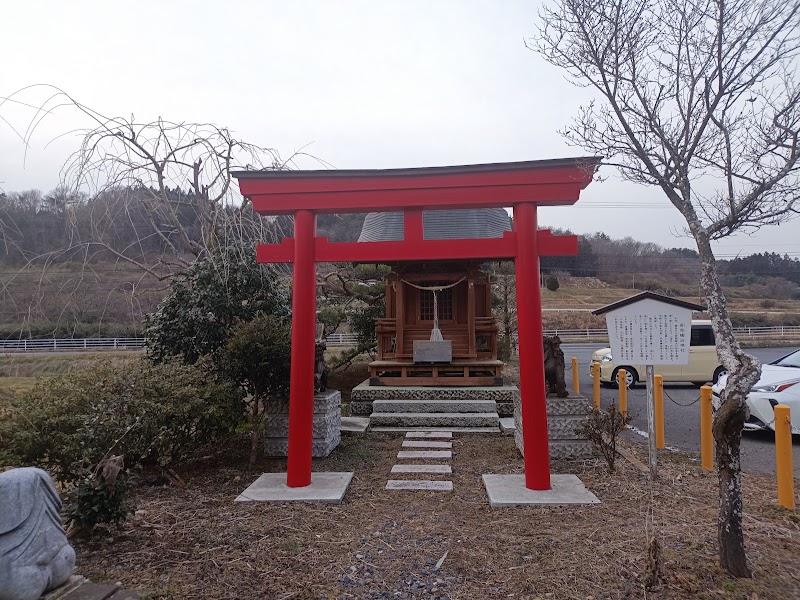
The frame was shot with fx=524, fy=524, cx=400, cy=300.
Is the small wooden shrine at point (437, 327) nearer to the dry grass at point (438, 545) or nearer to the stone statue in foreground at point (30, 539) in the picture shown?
the dry grass at point (438, 545)

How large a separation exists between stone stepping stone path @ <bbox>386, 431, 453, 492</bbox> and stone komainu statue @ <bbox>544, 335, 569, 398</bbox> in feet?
5.51

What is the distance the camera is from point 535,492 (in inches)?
Result: 207

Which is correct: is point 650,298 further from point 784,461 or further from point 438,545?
point 438,545

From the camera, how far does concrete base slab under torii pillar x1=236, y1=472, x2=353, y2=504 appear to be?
17.0 feet

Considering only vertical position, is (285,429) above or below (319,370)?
below

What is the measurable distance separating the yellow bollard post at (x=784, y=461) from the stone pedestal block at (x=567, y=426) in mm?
2074

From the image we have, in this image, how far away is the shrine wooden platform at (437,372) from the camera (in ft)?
34.4

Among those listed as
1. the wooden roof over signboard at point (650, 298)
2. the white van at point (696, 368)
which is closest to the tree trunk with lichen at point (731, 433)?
the wooden roof over signboard at point (650, 298)

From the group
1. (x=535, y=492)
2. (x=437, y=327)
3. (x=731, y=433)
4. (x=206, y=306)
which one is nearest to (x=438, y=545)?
(x=535, y=492)

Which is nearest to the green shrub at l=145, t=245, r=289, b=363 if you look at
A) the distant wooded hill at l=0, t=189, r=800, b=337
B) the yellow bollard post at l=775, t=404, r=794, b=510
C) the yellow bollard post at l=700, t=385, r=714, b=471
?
the distant wooded hill at l=0, t=189, r=800, b=337

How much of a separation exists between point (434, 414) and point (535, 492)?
13.7ft

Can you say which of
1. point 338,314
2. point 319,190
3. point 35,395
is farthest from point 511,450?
point 338,314

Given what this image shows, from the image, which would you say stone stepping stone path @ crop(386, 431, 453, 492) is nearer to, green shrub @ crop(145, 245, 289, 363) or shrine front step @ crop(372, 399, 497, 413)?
shrine front step @ crop(372, 399, 497, 413)

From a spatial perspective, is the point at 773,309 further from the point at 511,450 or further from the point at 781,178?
the point at 781,178
